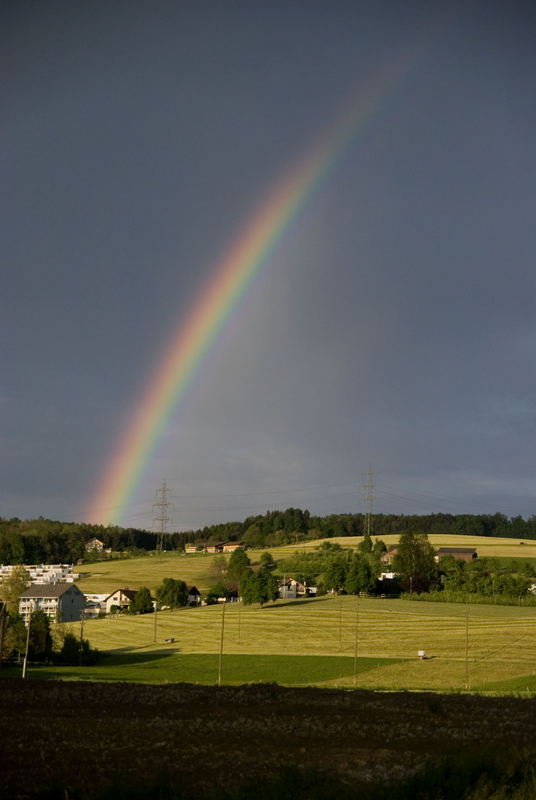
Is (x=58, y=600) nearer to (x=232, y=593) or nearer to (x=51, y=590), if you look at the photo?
(x=51, y=590)

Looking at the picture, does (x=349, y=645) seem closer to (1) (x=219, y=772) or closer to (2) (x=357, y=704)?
(2) (x=357, y=704)

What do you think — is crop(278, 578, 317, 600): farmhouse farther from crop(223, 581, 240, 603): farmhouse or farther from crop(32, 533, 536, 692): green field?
crop(32, 533, 536, 692): green field

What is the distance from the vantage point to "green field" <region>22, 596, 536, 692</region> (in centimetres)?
6669

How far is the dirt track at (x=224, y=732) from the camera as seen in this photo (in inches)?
664

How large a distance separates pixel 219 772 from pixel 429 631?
8347 centimetres

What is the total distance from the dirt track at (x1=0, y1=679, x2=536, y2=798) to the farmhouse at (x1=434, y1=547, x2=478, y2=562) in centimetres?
14288

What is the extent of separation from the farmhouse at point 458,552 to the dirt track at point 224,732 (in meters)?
143

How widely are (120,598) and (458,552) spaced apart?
7651 centimetres

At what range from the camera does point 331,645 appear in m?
90.7

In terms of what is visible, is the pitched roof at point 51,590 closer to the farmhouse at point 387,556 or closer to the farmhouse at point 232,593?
the farmhouse at point 232,593

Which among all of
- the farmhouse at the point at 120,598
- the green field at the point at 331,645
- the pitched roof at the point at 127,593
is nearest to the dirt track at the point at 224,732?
the green field at the point at 331,645

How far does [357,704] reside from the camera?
30203 millimetres

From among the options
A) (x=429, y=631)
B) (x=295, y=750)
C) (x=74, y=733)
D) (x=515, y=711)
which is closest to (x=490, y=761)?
(x=295, y=750)

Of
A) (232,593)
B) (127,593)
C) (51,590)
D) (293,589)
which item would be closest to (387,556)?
(293,589)
